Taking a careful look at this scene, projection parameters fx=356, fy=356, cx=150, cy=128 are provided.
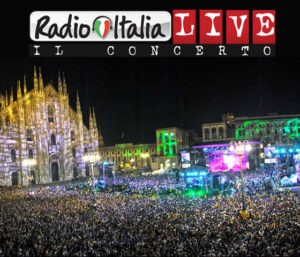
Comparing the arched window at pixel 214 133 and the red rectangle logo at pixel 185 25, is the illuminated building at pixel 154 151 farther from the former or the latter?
the red rectangle logo at pixel 185 25

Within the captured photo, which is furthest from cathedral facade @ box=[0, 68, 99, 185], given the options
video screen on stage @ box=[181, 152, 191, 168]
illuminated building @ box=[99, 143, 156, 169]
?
illuminated building @ box=[99, 143, 156, 169]

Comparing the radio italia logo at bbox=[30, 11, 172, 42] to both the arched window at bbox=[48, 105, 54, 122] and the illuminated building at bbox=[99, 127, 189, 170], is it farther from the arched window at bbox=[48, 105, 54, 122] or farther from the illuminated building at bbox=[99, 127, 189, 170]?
the illuminated building at bbox=[99, 127, 189, 170]

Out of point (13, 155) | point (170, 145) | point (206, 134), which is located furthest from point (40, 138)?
point (206, 134)

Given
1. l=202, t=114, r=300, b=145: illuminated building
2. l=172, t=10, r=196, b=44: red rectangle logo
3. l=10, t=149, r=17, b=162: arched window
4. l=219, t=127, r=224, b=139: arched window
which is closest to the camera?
l=172, t=10, r=196, b=44: red rectangle logo

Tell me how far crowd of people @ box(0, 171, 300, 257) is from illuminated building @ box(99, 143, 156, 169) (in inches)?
3114

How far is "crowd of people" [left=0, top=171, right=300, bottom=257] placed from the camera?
42.0 feet

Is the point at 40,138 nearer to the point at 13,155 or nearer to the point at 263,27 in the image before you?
the point at 13,155

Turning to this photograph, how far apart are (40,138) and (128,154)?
4559 cm

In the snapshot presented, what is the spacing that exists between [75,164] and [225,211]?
52371mm

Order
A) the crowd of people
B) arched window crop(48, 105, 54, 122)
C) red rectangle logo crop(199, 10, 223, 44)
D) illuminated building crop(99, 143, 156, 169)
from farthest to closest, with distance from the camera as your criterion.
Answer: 1. illuminated building crop(99, 143, 156, 169)
2. arched window crop(48, 105, 54, 122)
3. red rectangle logo crop(199, 10, 223, 44)
4. the crowd of people

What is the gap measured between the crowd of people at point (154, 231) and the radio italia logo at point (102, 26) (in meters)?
8.24

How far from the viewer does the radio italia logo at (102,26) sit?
13954 millimetres

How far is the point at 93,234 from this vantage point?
15703 millimetres

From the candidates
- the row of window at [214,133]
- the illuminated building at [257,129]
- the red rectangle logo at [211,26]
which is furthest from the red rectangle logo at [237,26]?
the row of window at [214,133]
